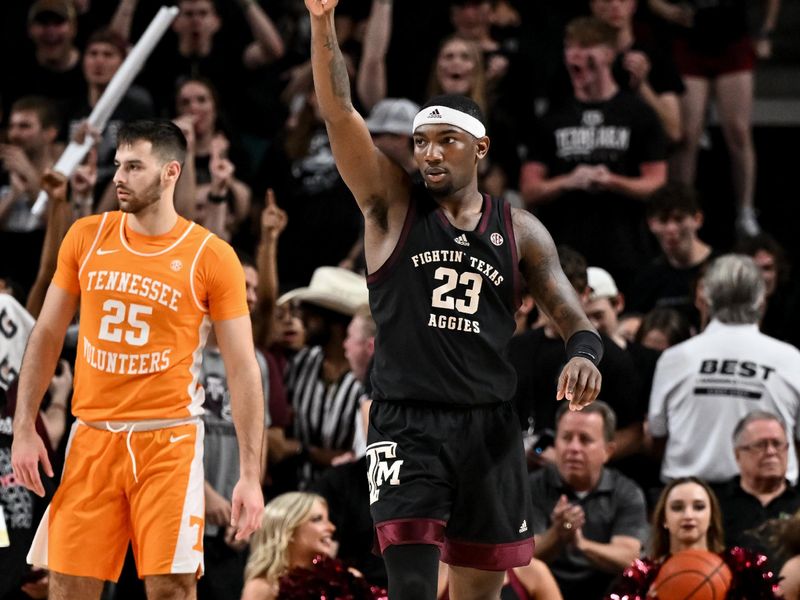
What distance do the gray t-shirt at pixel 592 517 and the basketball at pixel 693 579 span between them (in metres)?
0.91

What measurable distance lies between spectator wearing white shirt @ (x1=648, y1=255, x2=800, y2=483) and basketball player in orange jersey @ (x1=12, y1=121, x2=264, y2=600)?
3.05 meters

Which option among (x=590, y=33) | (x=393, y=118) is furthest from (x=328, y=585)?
(x=590, y=33)

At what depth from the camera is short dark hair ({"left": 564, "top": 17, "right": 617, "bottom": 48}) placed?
10070 mm

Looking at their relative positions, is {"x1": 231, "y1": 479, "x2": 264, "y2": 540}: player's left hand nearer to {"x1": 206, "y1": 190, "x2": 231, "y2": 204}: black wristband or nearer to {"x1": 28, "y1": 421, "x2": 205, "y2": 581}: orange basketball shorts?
{"x1": 28, "y1": 421, "x2": 205, "y2": 581}: orange basketball shorts

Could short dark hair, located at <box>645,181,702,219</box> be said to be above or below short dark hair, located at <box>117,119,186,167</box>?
above

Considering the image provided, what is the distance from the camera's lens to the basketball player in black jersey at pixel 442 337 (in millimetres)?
5113

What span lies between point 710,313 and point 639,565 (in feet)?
6.23

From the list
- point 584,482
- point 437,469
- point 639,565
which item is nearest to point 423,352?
point 437,469

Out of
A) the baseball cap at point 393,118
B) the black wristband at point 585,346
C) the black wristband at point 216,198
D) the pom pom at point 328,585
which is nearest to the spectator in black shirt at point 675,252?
the baseball cap at point 393,118

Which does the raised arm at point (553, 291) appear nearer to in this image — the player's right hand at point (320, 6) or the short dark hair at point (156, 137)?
the player's right hand at point (320, 6)

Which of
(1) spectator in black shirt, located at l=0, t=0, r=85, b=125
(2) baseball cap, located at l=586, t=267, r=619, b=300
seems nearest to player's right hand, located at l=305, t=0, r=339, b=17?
(2) baseball cap, located at l=586, t=267, r=619, b=300

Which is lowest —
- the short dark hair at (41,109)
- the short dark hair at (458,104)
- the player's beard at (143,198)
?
the player's beard at (143,198)

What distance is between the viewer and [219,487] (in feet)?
26.1

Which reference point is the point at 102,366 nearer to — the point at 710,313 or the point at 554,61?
the point at 710,313
